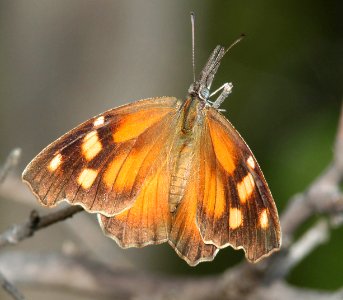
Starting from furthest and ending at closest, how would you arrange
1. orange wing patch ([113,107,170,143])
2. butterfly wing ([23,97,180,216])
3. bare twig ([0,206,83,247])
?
orange wing patch ([113,107,170,143]) → butterfly wing ([23,97,180,216]) → bare twig ([0,206,83,247])

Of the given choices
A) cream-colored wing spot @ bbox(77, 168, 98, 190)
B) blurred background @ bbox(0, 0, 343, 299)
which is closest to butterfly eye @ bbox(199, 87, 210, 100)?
cream-colored wing spot @ bbox(77, 168, 98, 190)

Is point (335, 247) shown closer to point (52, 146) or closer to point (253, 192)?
point (253, 192)

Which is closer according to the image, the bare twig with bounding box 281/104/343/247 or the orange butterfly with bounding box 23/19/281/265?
the orange butterfly with bounding box 23/19/281/265

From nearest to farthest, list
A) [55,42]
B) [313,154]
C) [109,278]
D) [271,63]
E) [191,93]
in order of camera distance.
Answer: [191,93]
[109,278]
[55,42]
[313,154]
[271,63]

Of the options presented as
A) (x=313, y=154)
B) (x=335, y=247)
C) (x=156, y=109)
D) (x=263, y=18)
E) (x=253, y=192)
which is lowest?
(x=335, y=247)

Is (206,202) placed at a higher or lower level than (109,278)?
higher

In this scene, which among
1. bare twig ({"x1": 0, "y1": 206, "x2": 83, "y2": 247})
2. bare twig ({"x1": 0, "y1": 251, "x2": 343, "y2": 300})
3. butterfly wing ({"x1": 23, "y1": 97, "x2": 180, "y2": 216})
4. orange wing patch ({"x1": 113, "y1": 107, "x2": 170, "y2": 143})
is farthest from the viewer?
Result: bare twig ({"x1": 0, "y1": 251, "x2": 343, "y2": 300})

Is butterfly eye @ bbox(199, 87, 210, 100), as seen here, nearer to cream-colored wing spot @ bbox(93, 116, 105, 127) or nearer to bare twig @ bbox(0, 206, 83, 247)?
cream-colored wing spot @ bbox(93, 116, 105, 127)

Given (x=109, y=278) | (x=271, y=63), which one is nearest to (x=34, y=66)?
(x=109, y=278)

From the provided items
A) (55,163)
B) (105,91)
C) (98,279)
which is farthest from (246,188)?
(105,91)
